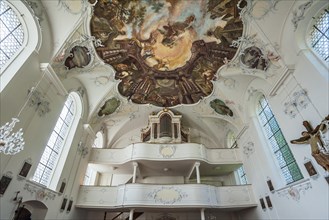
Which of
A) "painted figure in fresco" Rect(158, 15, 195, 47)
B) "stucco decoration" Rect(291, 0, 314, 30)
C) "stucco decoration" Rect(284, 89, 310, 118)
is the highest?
"painted figure in fresco" Rect(158, 15, 195, 47)

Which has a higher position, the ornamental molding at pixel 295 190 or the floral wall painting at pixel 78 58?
the floral wall painting at pixel 78 58

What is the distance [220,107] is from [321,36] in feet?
23.1

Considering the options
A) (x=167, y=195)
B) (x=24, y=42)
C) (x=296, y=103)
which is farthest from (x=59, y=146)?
(x=296, y=103)

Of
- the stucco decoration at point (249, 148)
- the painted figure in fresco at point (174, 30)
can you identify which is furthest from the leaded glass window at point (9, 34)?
the stucco decoration at point (249, 148)

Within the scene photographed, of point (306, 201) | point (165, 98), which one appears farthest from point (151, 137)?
point (306, 201)

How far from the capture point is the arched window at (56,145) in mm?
9077

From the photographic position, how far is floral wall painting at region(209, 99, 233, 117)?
13322mm

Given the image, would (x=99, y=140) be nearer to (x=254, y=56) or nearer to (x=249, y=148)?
(x=249, y=148)

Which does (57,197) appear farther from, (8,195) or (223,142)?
(223,142)

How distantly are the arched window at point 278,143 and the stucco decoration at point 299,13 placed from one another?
14.2ft

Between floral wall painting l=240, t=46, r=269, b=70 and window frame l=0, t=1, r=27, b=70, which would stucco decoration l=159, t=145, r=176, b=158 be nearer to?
floral wall painting l=240, t=46, r=269, b=70

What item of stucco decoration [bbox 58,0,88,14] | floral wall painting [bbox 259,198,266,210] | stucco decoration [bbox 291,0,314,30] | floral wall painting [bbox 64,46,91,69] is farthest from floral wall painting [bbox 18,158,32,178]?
stucco decoration [bbox 291,0,314,30]

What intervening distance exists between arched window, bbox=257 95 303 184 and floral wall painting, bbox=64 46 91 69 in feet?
33.3

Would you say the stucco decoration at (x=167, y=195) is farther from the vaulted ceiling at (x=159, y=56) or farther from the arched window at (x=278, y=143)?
the vaulted ceiling at (x=159, y=56)
